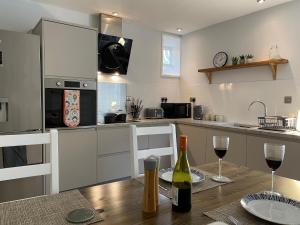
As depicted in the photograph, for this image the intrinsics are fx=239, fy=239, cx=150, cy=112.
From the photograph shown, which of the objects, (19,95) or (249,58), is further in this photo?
(249,58)

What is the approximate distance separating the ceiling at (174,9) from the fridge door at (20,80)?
2.98 feet

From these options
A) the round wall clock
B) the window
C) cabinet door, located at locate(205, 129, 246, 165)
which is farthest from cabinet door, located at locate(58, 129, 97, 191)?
the round wall clock

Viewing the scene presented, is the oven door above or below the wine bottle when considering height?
above

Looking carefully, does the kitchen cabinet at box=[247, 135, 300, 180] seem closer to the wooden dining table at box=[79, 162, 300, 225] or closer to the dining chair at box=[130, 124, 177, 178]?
the wooden dining table at box=[79, 162, 300, 225]

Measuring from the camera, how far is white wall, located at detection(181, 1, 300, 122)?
2781 millimetres

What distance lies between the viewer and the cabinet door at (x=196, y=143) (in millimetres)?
3145

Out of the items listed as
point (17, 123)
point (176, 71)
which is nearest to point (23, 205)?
point (17, 123)

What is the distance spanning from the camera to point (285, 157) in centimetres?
227

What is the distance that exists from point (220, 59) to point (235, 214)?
302 centimetres

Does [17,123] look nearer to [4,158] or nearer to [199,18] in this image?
[4,158]

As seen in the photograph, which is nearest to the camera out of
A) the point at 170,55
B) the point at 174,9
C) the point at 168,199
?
the point at 168,199

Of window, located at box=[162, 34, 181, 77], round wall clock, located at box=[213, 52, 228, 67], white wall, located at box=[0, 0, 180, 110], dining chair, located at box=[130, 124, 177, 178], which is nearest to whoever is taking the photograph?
dining chair, located at box=[130, 124, 177, 178]

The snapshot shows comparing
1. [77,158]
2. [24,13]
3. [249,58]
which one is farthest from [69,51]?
[249,58]

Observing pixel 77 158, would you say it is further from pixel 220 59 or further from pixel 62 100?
pixel 220 59
